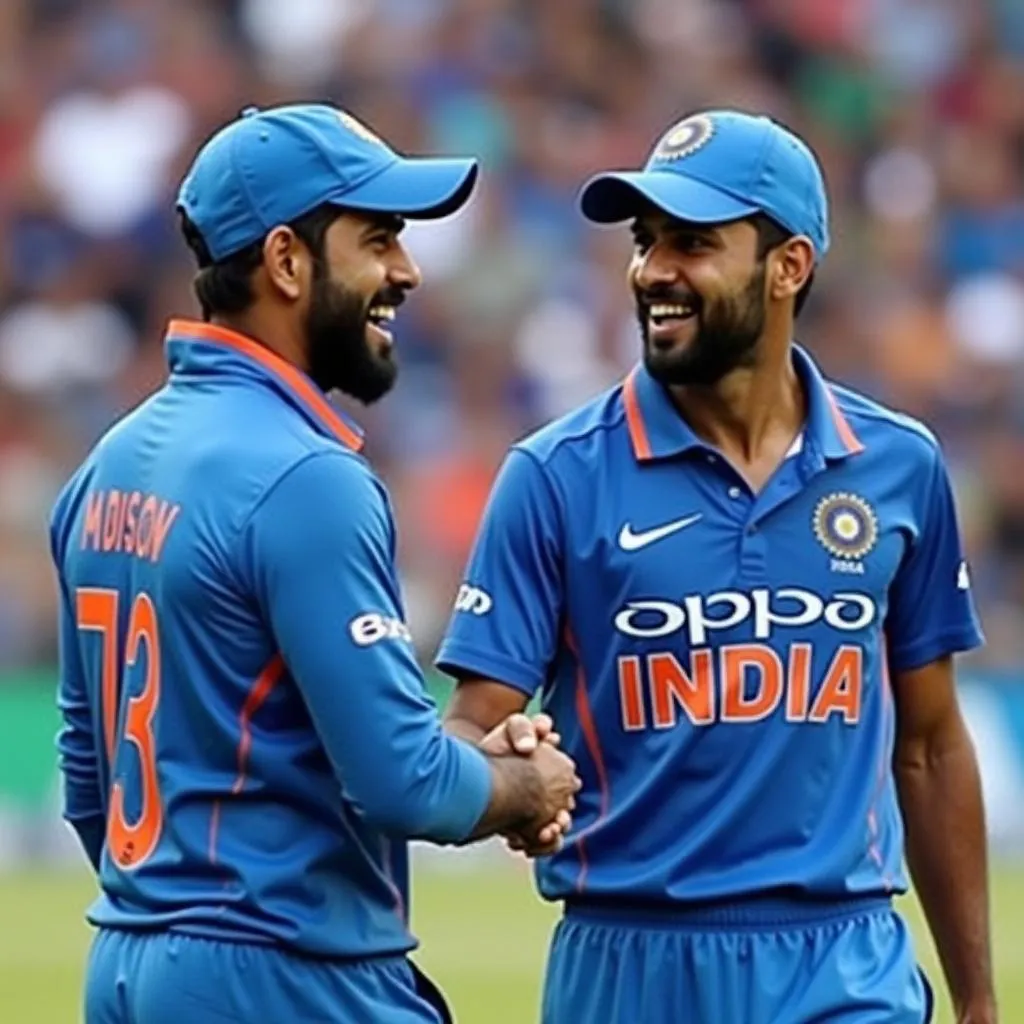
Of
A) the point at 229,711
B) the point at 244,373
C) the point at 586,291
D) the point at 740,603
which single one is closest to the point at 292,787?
the point at 229,711

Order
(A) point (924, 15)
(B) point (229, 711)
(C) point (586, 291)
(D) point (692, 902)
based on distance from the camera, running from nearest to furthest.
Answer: (B) point (229, 711) < (D) point (692, 902) < (C) point (586, 291) < (A) point (924, 15)

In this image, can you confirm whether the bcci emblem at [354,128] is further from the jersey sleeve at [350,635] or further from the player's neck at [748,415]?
the player's neck at [748,415]

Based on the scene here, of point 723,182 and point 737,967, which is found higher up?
point 723,182

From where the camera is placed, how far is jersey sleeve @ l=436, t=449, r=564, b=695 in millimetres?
5996

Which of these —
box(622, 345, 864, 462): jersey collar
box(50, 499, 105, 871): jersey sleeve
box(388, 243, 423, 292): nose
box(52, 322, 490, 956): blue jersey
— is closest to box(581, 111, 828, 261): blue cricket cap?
box(622, 345, 864, 462): jersey collar

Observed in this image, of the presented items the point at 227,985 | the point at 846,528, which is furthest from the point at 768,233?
the point at 227,985

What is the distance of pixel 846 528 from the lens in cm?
610

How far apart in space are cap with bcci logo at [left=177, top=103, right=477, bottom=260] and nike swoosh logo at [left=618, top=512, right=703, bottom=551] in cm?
73

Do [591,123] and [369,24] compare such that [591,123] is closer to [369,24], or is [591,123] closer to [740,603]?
[369,24]

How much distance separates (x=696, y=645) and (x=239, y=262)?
104cm

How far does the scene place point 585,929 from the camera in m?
6.05

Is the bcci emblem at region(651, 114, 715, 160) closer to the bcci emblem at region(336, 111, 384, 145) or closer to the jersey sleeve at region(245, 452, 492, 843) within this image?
the bcci emblem at region(336, 111, 384, 145)

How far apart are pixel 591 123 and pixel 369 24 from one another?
1201 millimetres

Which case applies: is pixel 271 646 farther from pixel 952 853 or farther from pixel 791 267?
pixel 952 853
